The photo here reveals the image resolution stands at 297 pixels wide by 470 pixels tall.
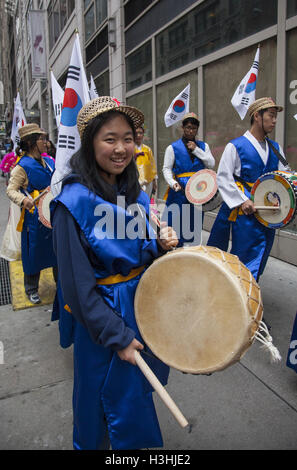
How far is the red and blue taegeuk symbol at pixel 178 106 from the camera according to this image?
18.9ft

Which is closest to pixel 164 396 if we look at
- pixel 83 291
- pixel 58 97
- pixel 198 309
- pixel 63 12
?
pixel 198 309

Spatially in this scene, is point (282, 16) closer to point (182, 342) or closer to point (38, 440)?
point (182, 342)

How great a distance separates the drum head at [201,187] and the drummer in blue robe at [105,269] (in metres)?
3.03

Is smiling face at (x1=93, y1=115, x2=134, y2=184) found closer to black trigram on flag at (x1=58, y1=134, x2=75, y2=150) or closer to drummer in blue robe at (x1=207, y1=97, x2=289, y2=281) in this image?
black trigram on flag at (x1=58, y1=134, x2=75, y2=150)

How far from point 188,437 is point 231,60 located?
19.8 ft

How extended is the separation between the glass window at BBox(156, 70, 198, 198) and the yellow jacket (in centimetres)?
223

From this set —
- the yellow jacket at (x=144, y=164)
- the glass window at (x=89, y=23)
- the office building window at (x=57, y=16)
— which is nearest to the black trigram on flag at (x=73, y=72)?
the yellow jacket at (x=144, y=164)

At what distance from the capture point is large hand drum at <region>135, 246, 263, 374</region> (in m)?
1.36

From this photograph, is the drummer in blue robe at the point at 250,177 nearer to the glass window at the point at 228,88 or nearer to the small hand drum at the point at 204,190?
the small hand drum at the point at 204,190

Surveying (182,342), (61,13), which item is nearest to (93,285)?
(182,342)

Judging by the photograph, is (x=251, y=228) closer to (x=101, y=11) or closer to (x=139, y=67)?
(x=139, y=67)

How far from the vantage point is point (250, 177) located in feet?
11.4

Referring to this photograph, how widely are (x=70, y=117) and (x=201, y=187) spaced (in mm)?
2339

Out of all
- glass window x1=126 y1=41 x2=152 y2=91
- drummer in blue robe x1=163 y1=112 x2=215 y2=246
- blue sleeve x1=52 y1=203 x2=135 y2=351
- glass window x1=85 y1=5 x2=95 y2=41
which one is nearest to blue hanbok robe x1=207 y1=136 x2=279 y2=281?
drummer in blue robe x1=163 y1=112 x2=215 y2=246
